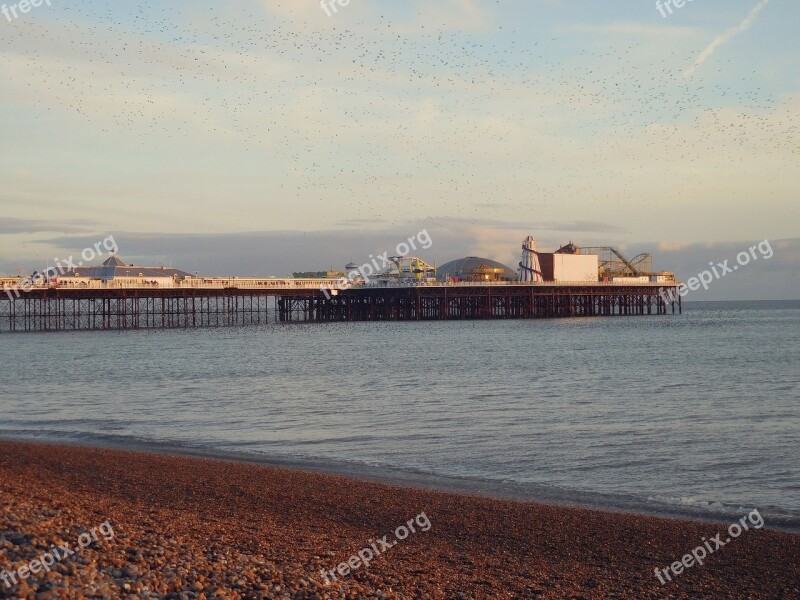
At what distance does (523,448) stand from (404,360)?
72.8ft

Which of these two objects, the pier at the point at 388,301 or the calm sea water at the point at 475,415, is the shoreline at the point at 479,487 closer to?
the calm sea water at the point at 475,415

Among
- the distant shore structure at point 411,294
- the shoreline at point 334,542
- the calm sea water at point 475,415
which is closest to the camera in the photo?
the shoreline at point 334,542

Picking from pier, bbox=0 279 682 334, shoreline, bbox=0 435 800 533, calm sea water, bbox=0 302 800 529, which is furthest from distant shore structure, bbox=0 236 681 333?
shoreline, bbox=0 435 800 533

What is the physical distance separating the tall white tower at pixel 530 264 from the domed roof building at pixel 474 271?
31.0 feet

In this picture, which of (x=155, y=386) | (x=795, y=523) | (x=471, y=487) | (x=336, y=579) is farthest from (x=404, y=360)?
(x=336, y=579)

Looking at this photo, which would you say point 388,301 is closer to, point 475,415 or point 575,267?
point 575,267

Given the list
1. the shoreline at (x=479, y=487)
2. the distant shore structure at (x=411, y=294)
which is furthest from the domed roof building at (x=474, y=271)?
the shoreline at (x=479, y=487)

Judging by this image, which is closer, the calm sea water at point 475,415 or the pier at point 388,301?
the calm sea water at point 475,415

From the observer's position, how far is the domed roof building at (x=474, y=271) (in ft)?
378

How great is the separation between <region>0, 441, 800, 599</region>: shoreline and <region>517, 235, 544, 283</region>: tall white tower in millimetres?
85929

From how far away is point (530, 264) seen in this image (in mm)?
98500

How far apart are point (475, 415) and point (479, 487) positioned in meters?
7.70

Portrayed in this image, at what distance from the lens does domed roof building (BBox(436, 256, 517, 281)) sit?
115 metres

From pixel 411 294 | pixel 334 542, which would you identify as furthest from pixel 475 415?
pixel 411 294
